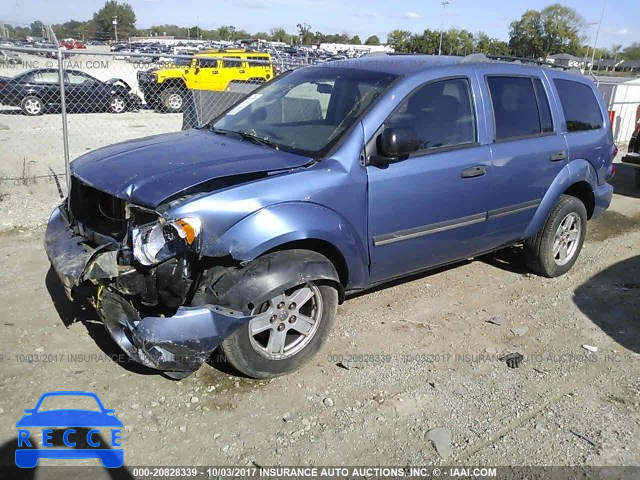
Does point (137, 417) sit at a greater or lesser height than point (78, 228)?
lesser

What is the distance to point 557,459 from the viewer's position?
279 centimetres

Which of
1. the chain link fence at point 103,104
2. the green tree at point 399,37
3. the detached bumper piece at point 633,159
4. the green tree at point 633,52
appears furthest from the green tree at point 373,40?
the detached bumper piece at point 633,159

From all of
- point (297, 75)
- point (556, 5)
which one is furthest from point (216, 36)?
point (297, 75)

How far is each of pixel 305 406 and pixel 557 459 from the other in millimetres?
1392

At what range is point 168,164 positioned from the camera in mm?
3246

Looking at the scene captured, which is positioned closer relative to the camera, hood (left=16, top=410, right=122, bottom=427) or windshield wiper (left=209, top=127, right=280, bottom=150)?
hood (left=16, top=410, right=122, bottom=427)

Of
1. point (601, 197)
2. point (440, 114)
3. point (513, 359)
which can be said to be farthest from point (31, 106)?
point (513, 359)

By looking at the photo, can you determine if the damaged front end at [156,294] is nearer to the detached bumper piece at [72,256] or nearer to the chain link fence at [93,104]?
the detached bumper piece at [72,256]

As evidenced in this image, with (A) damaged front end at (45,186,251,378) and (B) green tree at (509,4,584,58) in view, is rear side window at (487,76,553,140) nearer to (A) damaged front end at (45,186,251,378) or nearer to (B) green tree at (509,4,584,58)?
(A) damaged front end at (45,186,251,378)

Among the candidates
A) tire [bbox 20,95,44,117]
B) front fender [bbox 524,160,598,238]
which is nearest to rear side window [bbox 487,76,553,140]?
front fender [bbox 524,160,598,238]

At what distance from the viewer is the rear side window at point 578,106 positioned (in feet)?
15.8

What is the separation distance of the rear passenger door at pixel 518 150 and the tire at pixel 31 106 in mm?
15527

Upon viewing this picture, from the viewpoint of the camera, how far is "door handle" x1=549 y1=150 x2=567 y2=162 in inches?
181

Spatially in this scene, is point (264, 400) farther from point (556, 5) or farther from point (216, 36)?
point (216, 36)
